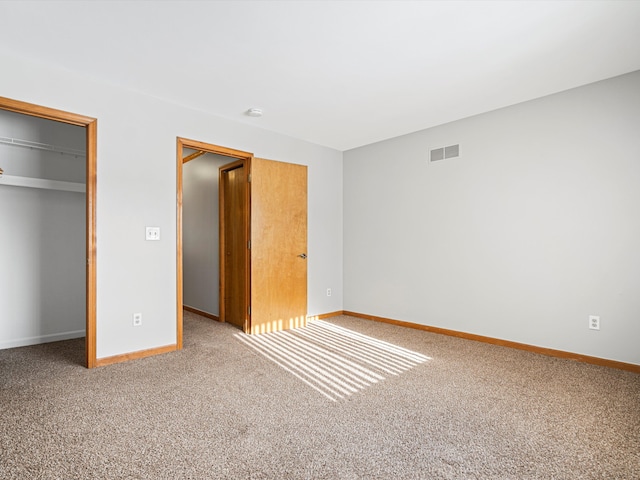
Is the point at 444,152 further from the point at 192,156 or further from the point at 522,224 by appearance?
the point at 192,156

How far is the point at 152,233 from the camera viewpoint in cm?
344

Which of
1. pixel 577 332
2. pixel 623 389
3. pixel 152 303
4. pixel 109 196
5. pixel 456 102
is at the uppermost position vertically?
pixel 456 102

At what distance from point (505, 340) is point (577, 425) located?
1.69 meters

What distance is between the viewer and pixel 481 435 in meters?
1.98

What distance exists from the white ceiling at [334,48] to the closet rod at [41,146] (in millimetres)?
1337

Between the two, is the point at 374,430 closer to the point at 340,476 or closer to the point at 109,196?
the point at 340,476

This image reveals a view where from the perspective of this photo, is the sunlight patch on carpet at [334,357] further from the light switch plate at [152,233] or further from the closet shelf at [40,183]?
the closet shelf at [40,183]

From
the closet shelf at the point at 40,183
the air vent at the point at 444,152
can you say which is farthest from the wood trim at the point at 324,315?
the closet shelf at the point at 40,183

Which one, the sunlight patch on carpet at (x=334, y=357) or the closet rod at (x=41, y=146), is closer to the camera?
the sunlight patch on carpet at (x=334, y=357)

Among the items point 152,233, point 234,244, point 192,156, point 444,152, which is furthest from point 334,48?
point 192,156

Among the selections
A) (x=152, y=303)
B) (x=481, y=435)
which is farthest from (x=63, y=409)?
(x=481, y=435)

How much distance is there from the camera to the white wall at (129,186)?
9.68 feet

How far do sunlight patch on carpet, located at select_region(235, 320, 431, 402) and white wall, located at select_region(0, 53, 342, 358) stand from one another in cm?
113

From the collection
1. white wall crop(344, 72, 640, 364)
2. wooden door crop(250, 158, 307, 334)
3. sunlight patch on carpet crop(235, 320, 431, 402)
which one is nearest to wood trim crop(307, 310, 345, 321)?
wooden door crop(250, 158, 307, 334)
